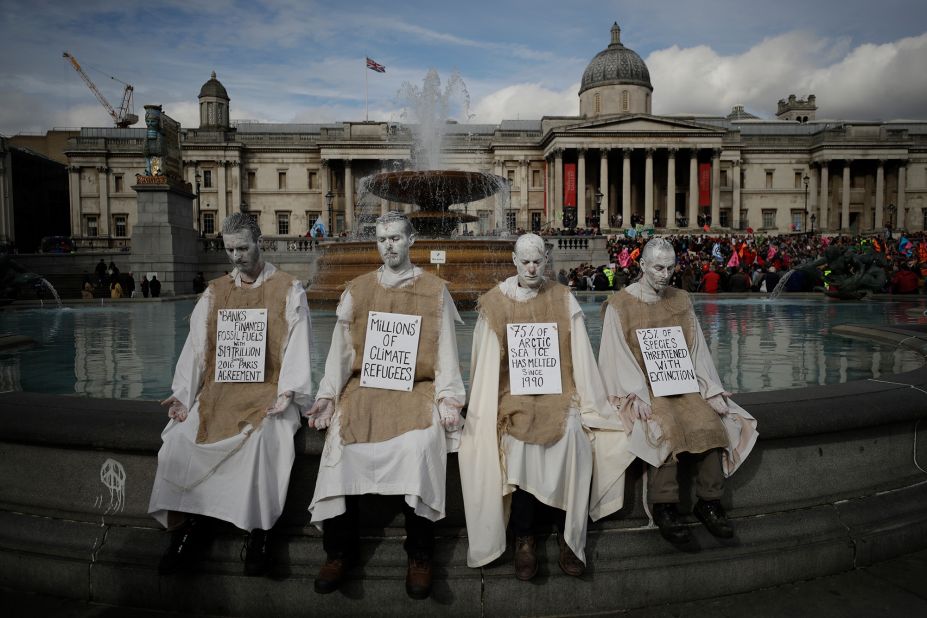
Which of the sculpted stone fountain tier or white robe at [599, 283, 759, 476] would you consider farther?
the sculpted stone fountain tier

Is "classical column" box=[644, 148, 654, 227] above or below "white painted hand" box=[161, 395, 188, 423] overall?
above

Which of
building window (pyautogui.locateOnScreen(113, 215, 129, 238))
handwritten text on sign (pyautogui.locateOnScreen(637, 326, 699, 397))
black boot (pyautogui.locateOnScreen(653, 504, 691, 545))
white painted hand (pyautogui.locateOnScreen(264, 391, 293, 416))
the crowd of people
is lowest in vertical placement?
black boot (pyautogui.locateOnScreen(653, 504, 691, 545))

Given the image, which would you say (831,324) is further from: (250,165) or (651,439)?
(250,165)

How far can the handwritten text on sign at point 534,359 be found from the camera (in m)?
3.36

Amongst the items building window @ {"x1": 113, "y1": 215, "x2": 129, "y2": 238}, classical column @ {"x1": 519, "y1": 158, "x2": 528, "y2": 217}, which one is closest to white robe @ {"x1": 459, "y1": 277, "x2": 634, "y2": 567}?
classical column @ {"x1": 519, "y1": 158, "x2": 528, "y2": 217}

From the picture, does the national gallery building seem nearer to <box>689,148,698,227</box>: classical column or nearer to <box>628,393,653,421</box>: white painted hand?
<box>689,148,698,227</box>: classical column

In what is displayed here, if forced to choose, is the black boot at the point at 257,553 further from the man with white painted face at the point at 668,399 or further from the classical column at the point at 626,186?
the classical column at the point at 626,186

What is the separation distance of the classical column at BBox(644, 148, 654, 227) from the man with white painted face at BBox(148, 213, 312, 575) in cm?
5614

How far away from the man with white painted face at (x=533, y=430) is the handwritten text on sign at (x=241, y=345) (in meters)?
1.08

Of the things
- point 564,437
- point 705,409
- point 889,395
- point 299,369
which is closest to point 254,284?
point 299,369

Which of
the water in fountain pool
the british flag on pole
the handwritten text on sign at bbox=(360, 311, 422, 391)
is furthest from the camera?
the british flag on pole

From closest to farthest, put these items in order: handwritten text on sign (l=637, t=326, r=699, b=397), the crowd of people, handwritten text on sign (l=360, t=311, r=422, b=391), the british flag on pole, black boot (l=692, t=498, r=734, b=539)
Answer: black boot (l=692, t=498, r=734, b=539), handwritten text on sign (l=360, t=311, r=422, b=391), handwritten text on sign (l=637, t=326, r=699, b=397), the crowd of people, the british flag on pole

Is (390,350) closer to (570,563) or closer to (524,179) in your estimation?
(570,563)

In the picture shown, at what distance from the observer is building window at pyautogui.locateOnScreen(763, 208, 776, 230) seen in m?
64.2
